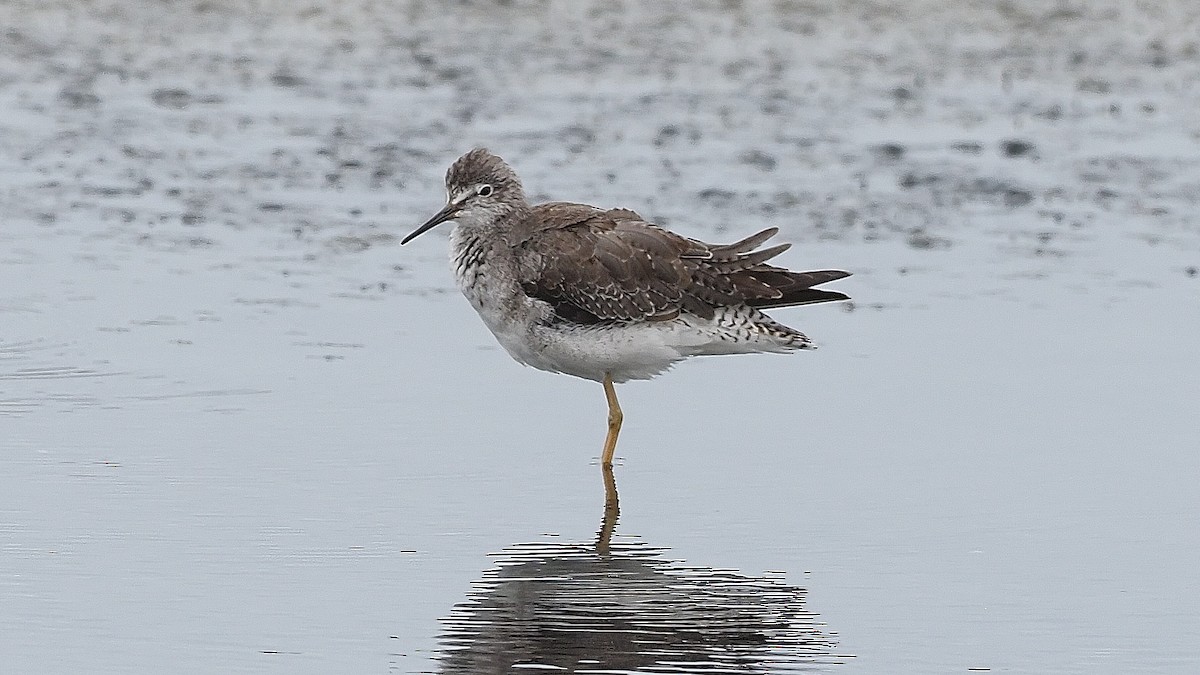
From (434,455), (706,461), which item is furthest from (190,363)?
(706,461)

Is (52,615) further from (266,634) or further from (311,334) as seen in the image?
(311,334)

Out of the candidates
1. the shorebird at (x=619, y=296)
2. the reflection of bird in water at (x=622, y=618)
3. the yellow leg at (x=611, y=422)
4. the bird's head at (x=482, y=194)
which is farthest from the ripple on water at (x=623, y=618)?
the bird's head at (x=482, y=194)

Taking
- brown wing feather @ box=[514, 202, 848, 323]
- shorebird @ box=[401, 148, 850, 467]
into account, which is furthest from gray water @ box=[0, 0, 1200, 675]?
brown wing feather @ box=[514, 202, 848, 323]

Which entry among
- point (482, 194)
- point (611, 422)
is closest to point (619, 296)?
point (611, 422)

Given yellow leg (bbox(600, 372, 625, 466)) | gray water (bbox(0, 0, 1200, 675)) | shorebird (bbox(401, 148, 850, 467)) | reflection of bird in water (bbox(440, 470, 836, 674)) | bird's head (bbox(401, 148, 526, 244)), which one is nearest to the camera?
reflection of bird in water (bbox(440, 470, 836, 674))

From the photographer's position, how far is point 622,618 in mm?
6562

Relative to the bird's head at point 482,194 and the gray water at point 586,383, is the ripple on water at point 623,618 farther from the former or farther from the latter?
the bird's head at point 482,194

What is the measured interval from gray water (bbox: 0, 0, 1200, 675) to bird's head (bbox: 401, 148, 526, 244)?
765mm

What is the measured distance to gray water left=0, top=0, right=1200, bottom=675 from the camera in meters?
6.58

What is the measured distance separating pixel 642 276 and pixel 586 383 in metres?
1.33

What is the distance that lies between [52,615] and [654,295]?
312 centimetres

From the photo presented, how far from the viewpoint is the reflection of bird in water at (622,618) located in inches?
243

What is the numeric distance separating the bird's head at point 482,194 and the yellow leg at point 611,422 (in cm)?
86

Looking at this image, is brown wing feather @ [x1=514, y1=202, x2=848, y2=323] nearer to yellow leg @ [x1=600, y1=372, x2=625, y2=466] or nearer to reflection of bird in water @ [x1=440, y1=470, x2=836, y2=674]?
yellow leg @ [x1=600, y1=372, x2=625, y2=466]
